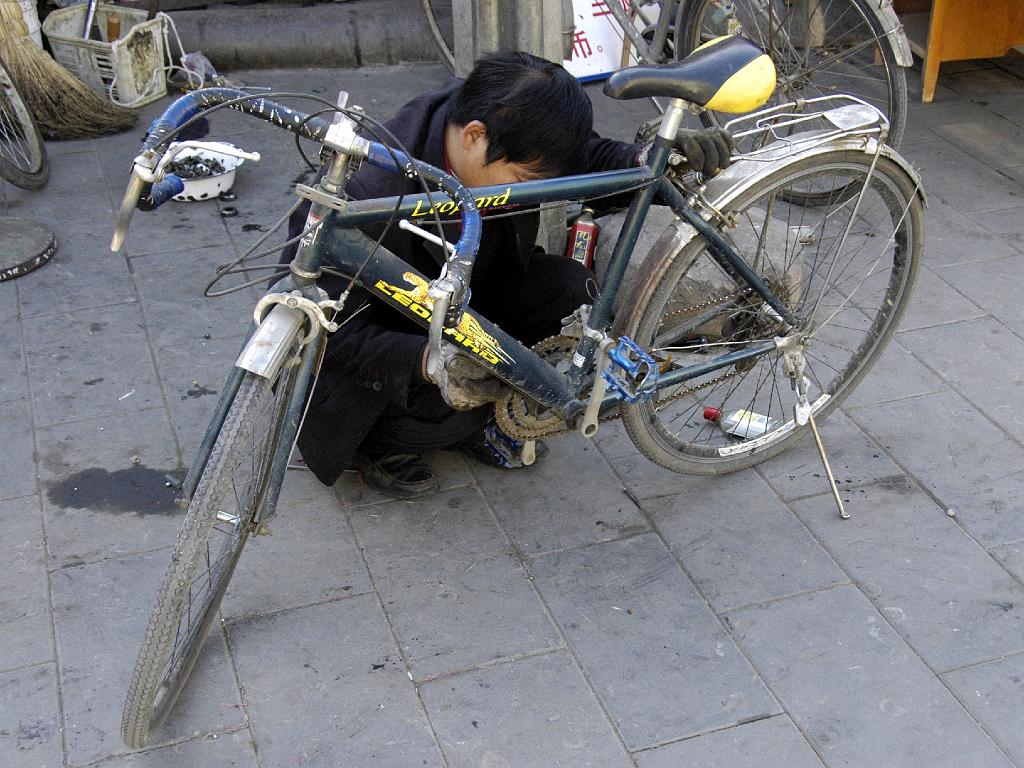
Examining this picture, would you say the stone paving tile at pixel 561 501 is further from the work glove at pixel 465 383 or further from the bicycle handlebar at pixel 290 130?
the bicycle handlebar at pixel 290 130

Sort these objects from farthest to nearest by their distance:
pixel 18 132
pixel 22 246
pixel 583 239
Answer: pixel 18 132, pixel 22 246, pixel 583 239

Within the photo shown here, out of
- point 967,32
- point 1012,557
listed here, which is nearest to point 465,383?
point 1012,557

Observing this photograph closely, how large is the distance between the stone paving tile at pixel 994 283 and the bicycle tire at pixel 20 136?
342cm

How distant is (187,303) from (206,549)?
5.72 ft

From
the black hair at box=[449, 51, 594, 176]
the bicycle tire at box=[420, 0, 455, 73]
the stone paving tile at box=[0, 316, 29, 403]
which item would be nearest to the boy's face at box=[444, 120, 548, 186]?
the black hair at box=[449, 51, 594, 176]

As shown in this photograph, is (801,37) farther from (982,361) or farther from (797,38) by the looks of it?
(982,361)

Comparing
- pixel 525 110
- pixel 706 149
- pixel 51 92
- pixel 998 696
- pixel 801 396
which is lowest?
pixel 998 696

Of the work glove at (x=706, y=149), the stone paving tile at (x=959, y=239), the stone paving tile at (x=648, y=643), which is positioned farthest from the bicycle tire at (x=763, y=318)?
the stone paving tile at (x=959, y=239)

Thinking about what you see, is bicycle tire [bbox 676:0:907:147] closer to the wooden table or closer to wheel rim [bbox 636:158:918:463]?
the wooden table

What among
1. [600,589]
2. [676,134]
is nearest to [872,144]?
[676,134]

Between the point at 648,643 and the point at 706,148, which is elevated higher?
the point at 706,148

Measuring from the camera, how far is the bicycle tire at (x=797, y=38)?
13.5 feet

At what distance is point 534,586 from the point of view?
2719 mm

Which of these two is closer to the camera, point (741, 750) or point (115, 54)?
point (741, 750)
